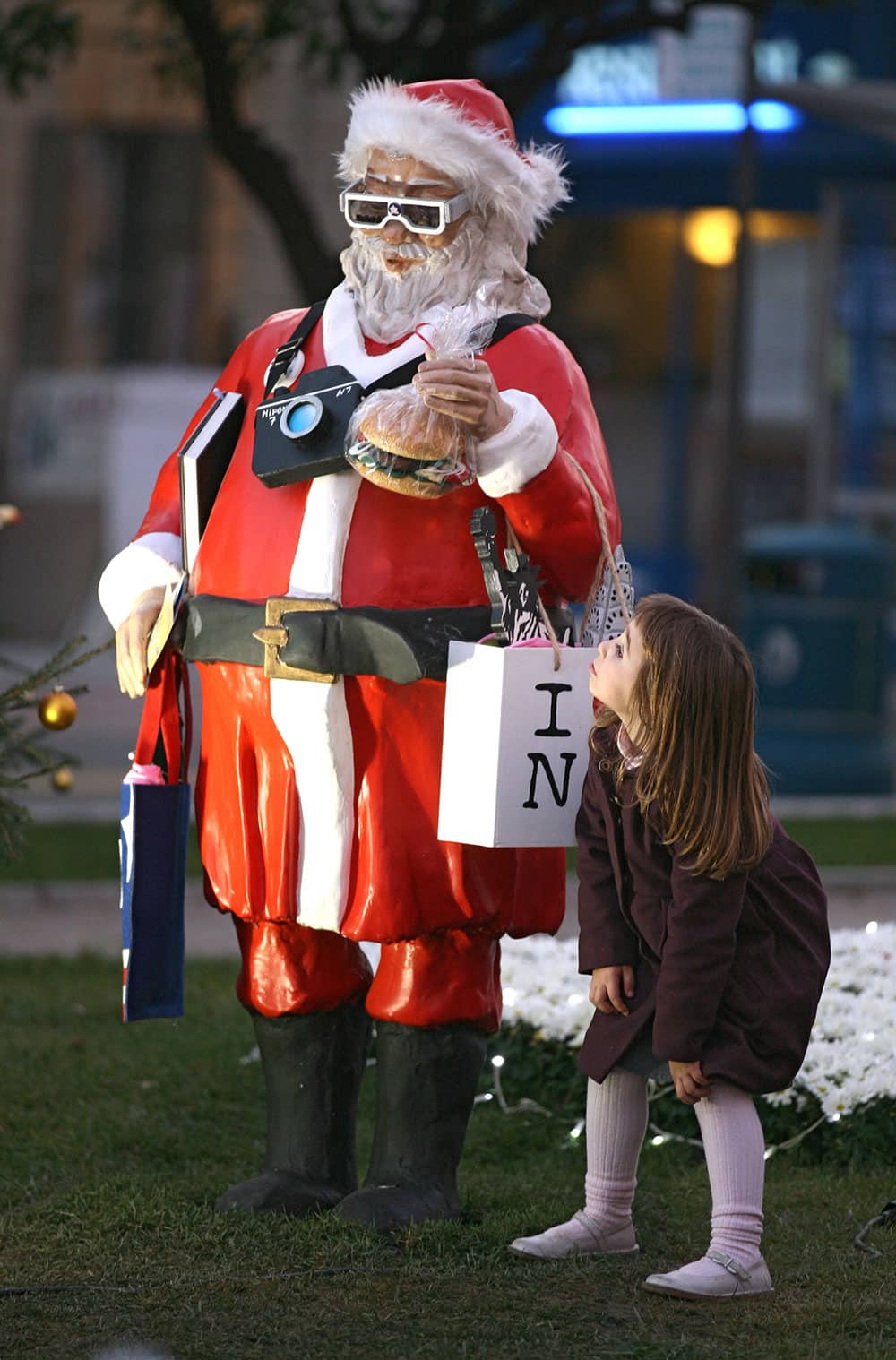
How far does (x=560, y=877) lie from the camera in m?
3.90

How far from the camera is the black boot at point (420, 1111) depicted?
3789mm

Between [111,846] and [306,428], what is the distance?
20.3 feet

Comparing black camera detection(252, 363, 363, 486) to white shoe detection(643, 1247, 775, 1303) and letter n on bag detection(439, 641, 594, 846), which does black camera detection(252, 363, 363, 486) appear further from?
white shoe detection(643, 1247, 775, 1303)

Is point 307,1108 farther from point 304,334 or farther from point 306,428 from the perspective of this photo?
point 304,334

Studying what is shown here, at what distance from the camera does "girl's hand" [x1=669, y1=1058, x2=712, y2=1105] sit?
3424 mm

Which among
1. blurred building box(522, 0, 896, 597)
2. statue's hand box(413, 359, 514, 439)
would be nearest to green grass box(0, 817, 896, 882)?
blurred building box(522, 0, 896, 597)

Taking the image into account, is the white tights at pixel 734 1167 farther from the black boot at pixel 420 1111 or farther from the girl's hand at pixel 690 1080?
the black boot at pixel 420 1111

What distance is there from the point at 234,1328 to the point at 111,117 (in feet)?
64.2

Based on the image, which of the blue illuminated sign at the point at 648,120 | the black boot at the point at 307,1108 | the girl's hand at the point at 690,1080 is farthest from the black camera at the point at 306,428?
the blue illuminated sign at the point at 648,120

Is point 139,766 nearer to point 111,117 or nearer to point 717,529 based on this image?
point 717,529

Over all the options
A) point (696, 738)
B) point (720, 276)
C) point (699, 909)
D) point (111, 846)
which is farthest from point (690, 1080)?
point (720, 276)

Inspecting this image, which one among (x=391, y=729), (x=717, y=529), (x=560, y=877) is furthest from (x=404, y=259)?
(x=717, y=529)

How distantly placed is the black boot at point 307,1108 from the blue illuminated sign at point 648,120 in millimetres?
15342

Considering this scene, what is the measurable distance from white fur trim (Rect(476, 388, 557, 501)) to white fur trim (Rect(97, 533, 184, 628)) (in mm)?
677
